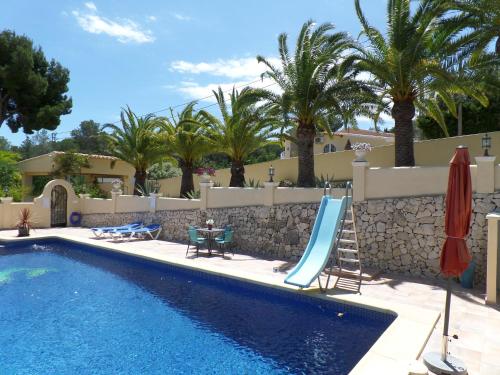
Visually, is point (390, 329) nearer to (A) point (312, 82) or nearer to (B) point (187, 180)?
(A) point (312, 82)

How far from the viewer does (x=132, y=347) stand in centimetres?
641

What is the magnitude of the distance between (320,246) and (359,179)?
3066 mm

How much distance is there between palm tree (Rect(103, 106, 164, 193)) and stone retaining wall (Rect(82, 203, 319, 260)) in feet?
20.6

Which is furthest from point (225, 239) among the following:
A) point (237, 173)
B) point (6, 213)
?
point (6, 213)

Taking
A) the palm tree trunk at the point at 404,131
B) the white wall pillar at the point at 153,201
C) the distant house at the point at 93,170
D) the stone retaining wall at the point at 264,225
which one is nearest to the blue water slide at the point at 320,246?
the stone retaining wall at the point at 264,225

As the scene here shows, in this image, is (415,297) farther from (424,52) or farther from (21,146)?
(21,146)

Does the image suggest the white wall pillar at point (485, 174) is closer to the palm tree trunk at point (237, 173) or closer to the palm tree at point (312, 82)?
the palm tree at point (312, 82)

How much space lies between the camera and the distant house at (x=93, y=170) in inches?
1070

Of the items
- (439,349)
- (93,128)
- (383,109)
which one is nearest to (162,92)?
(383,109)

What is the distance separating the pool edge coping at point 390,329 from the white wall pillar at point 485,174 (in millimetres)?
3769

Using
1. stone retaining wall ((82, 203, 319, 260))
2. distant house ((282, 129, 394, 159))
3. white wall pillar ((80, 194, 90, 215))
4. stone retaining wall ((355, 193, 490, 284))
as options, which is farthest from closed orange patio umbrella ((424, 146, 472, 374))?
distant house ((282, 129, 394, 159))

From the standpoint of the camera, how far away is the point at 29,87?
26234 mm

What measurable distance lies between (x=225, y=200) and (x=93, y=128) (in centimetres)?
5645

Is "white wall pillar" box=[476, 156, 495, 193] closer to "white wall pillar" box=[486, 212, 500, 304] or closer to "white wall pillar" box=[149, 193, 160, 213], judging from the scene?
"white wall pillar" box=[486, 212, 500, 304]
